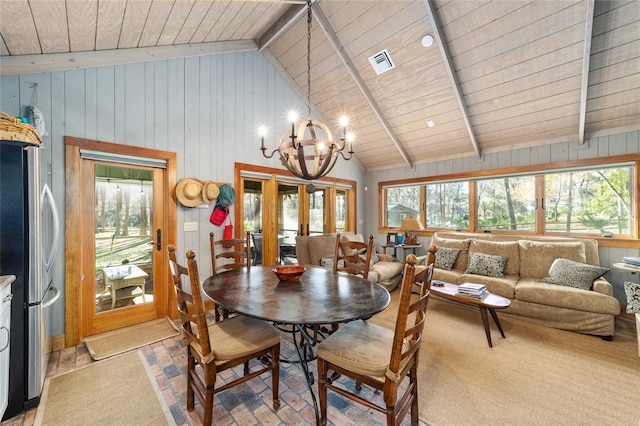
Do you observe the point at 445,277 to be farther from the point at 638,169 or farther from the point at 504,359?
the point at 638,169

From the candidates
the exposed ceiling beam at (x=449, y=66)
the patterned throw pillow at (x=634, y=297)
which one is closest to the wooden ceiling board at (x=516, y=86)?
the exposed ceiling beam at (x=449, y=66)

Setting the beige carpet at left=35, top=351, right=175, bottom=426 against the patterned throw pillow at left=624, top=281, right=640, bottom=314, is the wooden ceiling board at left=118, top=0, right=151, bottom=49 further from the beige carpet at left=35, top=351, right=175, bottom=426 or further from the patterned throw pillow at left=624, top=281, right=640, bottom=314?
the patterned throw pillow at left=624, top=281, right=640, bottom=314

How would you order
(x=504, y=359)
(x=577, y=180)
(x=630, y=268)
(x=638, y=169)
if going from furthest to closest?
(x=577, y=180)
(x=638, y=169)
(x=630, y=268)
(x=504, y=359)

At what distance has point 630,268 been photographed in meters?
2.87

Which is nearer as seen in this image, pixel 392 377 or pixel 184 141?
pixel 392 377

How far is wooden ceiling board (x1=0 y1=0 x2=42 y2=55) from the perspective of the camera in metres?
1.87

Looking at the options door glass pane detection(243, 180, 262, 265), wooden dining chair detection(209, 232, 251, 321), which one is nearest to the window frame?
door glass pane detection(243, 180, 262, 265)

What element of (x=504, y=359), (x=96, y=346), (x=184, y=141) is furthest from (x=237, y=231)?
(x=504, y=359)

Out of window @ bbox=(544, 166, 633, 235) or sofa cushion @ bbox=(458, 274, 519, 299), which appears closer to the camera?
sofa cushion @ bbox=(458, 274, 519, 299)

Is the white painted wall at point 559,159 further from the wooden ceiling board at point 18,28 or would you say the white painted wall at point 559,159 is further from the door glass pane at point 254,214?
the wooden ceiling board at point 18,28

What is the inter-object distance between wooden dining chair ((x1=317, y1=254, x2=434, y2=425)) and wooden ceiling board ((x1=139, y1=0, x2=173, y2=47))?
3.09 metres

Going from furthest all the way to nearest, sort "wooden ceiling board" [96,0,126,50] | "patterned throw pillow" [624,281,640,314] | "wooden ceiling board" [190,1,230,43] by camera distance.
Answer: "wooden ceiling board" [190,1,230,43], "patterned throw pillow" [624,281,640,314], "wooden ceiling board" [96,0,126,50]

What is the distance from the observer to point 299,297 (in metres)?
1.88

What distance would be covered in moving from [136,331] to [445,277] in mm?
4033
